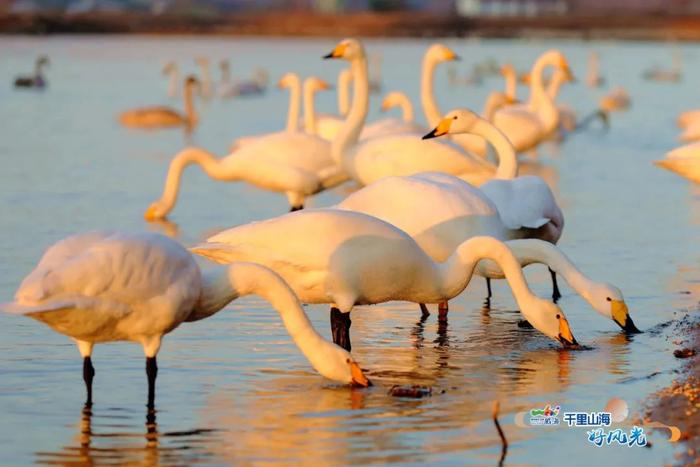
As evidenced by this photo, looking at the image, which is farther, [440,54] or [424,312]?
[440,54]

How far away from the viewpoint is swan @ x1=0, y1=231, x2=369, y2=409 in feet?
23.8

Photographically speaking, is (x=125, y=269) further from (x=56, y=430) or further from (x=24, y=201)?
(x=24, y=201)

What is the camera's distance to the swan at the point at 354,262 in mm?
8664

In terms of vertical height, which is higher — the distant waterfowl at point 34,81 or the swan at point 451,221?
the swan at point 451,221

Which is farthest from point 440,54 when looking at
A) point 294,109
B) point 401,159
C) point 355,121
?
point 401,159

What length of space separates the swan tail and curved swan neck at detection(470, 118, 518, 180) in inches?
147

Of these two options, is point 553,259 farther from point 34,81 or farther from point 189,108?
point 34,81

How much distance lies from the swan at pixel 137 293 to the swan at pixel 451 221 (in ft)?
7.30

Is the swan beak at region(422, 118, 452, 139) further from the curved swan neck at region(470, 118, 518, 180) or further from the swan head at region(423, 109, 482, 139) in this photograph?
the curved swan neck at region(470, 118, 518, 180)

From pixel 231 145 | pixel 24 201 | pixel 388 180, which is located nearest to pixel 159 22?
pixel 231 145

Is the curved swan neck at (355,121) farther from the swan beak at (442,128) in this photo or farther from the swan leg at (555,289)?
the swan leg at (555,289)

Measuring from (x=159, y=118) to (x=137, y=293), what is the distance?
67.6ft

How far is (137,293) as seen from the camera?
7.41 m

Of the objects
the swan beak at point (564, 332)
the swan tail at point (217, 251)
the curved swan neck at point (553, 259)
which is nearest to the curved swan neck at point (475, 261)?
the swan beak at point (564, 332)
